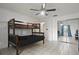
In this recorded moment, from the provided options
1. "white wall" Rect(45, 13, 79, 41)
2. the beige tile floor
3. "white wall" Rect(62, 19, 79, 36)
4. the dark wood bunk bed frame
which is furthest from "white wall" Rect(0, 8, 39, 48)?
"white wall" Rect(62, 19, 79, 36)

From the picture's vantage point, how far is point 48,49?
6.51 feet

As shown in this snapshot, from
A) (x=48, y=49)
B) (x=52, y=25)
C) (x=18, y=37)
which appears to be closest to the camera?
(x=18, y=37)

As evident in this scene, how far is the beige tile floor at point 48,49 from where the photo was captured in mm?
1890

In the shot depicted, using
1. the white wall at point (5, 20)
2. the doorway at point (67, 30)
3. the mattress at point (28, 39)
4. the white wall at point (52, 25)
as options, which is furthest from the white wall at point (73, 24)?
the white wall at point (5, 20)

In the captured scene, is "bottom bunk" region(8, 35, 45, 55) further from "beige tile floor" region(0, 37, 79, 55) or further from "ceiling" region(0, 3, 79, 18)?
"ceiling" region(0, 3, 79, 18)

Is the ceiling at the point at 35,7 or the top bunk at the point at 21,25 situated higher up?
the ceiling at the point at 35,7

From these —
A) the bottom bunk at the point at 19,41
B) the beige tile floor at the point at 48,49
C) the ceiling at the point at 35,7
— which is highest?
the ceiling at the point at 35,7

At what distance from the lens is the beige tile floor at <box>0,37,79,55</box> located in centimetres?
189

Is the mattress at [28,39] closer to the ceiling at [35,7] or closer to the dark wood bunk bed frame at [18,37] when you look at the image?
the dark wood bunk bed frame at [18,37]

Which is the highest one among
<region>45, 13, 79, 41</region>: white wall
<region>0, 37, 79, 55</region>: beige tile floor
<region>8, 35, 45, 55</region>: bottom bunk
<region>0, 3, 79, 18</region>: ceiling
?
<region>0, 3, 79, 18</region>: ceiling

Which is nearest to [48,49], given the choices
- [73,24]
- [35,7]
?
[73,24]

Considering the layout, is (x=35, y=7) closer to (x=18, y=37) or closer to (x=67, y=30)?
(x=18, y=37)

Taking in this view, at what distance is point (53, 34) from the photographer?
218cm

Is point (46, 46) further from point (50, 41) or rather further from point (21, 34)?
point (21, 34)
